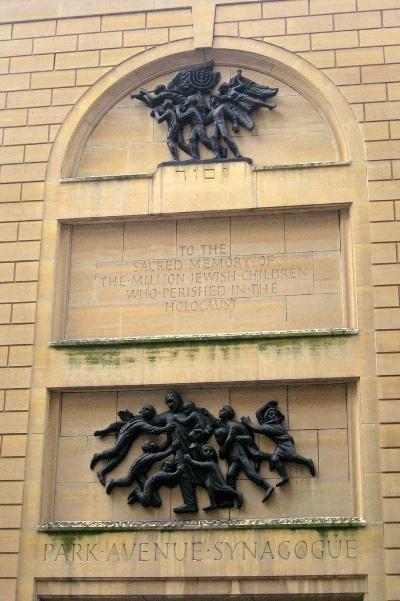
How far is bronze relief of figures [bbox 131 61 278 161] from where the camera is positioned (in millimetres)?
18547

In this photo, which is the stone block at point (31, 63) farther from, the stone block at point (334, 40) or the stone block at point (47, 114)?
the stone block at point (334, 40)

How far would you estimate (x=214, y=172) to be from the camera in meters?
18.3

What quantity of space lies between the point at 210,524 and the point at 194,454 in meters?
1.19

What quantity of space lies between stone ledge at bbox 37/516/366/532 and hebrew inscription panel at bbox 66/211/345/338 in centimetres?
336

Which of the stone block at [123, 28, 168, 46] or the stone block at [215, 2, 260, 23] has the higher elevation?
the stone block at [215, 2, 260, 23]

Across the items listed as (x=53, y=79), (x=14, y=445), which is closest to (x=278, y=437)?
(x=14, y=445)

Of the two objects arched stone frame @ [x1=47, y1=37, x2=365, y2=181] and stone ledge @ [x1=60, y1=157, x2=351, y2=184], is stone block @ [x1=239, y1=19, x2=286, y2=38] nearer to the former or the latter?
arched stone frame @ [x1=47, y1=37, x2=365, y2=181]

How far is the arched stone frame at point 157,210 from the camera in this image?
16828mm

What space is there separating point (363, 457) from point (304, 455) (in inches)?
40.1

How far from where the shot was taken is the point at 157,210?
59.6 ft

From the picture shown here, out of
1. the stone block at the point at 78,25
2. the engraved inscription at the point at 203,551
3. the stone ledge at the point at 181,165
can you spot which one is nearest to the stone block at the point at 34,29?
the stone block at the point at 78,25

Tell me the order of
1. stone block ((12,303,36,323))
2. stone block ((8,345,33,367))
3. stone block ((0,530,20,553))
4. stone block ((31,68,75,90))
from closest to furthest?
stone block ((0,530,20,553)) → stone block ((8,345,33,367)) → stone block ((12,303,36,323)) → stone block ((31,68,75,90))

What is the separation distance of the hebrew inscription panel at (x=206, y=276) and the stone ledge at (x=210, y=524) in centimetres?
336

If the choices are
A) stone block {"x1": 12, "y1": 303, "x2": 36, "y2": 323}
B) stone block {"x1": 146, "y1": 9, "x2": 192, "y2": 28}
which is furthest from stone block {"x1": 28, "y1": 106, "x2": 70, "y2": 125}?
stone block {"x1": 12, "y1": 303, "x2": 36, "y2": 323}
